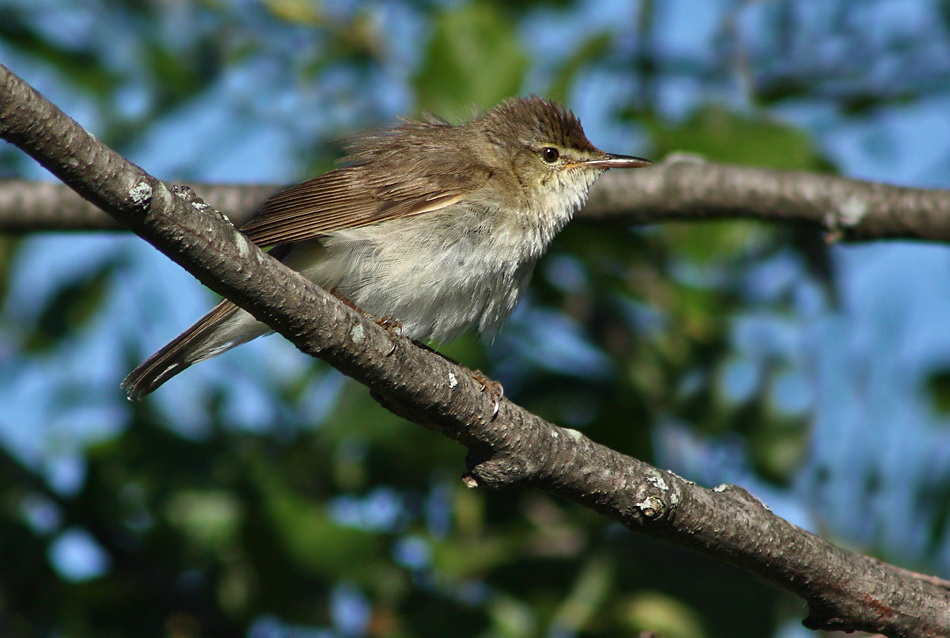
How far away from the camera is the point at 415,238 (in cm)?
399

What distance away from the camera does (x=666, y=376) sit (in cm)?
421

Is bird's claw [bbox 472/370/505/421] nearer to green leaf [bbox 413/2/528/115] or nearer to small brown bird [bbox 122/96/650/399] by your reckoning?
small brown bird [bbox 122/96/650/399]

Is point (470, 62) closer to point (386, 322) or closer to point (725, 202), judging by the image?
point (725, 202)

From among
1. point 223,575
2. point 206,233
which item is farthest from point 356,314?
point 223,575

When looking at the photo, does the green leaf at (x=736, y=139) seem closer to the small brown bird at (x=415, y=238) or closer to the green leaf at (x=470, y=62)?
the small brown bird at (x=415, y=238)

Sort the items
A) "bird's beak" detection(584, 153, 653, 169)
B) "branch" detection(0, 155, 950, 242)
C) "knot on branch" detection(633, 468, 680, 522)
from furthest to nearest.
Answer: "bird's beak" detection(584, 153, 653, 169)
"branch" detection(0, 155, 950, 242)
"knot on branch" detection(633, 468, 680, 522)

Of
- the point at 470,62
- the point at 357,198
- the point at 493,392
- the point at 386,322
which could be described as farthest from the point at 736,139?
the point at 493,392

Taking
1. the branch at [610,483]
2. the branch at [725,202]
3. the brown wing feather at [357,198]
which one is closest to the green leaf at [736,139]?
the branch at [725,202]

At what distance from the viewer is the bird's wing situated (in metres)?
3.99

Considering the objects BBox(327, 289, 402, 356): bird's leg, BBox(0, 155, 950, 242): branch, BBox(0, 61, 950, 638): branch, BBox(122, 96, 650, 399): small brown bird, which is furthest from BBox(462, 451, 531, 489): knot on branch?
BBox(0, 155, 950, 242): branch

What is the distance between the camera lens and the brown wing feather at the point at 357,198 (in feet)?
13.1

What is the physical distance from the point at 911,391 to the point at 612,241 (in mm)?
1285

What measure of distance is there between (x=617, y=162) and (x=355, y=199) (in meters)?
1.11

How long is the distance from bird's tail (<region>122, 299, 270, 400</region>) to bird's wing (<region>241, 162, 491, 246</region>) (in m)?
0.30
